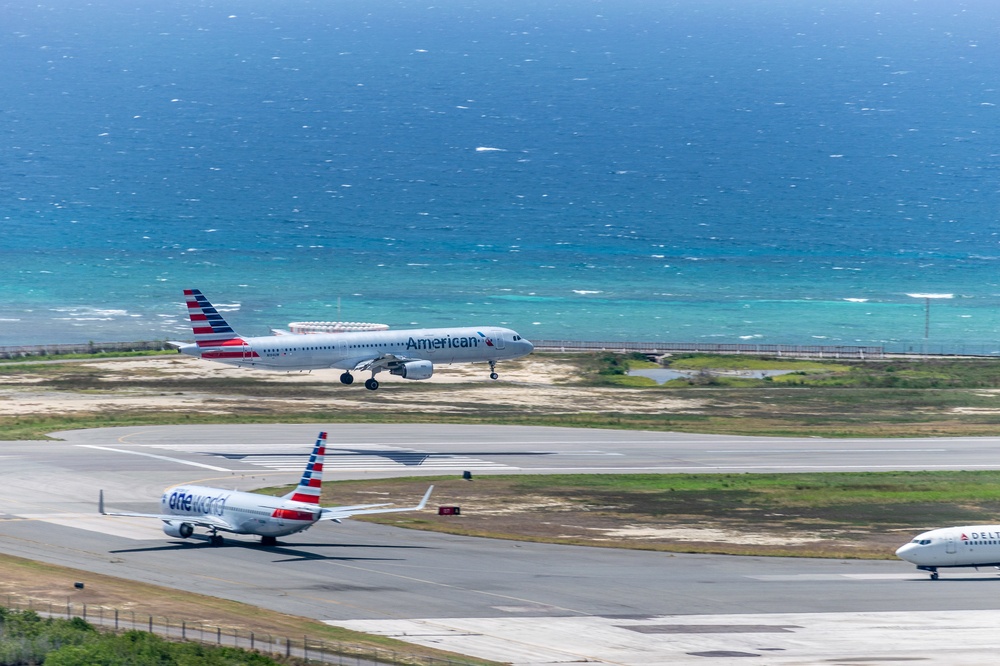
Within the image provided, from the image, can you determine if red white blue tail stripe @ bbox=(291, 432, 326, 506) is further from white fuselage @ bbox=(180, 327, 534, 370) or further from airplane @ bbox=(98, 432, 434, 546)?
white fuselage @ bbox=(180, 327, 534, 370)

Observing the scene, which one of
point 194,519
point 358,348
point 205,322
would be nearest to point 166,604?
point 194,519

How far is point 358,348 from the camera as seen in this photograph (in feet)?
409

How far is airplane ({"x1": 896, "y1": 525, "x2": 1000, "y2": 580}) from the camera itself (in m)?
68.6

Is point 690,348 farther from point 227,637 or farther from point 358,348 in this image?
point 227,637

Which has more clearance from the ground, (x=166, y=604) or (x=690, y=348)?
(x=690, y=348)

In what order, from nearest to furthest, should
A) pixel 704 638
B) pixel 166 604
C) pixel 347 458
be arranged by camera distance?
1. pixel 704 638
2. pixel 166 604
3. pixel 347 458

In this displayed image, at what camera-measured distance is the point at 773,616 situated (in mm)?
58656

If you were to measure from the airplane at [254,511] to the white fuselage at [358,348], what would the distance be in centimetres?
4693

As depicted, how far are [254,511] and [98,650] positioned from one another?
2119 cm

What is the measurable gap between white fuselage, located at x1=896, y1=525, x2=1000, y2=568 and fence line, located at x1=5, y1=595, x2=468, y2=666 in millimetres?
29525

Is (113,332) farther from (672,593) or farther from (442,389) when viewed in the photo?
(672,593)

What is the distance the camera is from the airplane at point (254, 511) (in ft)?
219

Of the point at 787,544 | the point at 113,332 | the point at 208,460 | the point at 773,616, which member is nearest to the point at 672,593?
the point at 773,616

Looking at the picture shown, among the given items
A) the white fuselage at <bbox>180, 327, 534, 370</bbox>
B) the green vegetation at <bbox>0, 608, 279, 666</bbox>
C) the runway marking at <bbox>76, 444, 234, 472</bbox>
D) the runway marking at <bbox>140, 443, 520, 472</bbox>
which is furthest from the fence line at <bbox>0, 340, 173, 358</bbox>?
the green vegetation at <bbox>0, 608, 279, 666</bbox>
